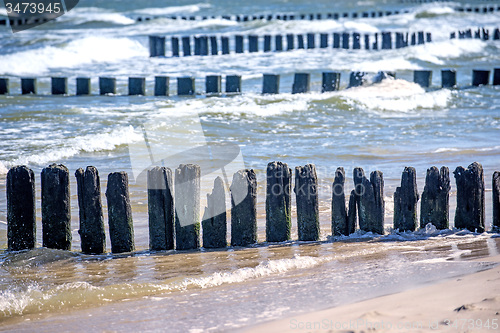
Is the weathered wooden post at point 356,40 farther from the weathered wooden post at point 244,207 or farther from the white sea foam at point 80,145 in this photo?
the weathered wooden post at point 244,207

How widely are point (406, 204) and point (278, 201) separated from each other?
1080 millimetres

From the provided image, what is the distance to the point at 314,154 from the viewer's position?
9281mm

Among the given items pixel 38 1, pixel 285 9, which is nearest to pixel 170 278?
pixel 38 1

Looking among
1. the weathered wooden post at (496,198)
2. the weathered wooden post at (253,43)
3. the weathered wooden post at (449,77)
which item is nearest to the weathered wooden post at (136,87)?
the weathered wooden post at (449,77)

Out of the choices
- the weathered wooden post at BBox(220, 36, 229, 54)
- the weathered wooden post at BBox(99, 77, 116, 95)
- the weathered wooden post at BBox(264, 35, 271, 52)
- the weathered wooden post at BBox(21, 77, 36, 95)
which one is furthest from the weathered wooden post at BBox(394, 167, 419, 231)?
the weathered wooden post at BBox(264, 35, 271, 52)

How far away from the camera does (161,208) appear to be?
5.04 m

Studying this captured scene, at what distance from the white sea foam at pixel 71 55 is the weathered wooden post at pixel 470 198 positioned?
59.4 ft

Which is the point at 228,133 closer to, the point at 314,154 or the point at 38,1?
the point at 314,154

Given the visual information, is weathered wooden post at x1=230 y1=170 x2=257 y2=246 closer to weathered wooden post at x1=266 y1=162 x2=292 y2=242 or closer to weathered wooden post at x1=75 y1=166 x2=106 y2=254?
weathered wooden post at x1=266 y1=162 x2=292 y2=242

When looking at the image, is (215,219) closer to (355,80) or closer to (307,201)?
(307,201)

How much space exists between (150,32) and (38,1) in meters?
18.4

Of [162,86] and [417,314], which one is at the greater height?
[162,86]

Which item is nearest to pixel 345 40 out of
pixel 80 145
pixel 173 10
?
pixel 80 145

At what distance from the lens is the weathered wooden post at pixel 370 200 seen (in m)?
5.14
